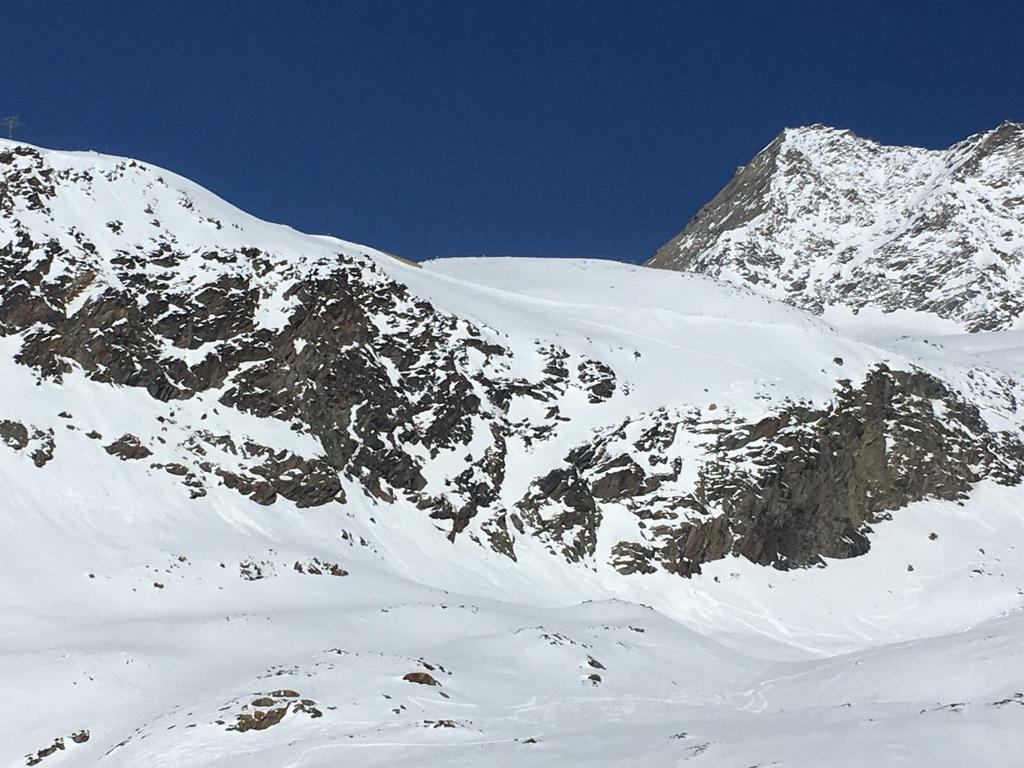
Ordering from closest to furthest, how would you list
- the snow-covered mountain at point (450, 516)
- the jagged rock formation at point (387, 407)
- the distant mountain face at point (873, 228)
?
the snow-covered mountain at point (450, 516) < the jagged rock formation at point (387, 407) < the distant mountain face at point (873, 228)

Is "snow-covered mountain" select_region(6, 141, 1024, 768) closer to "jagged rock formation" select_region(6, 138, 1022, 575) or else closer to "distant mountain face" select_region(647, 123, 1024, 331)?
"jagged rock formation" select_region(6, 138, 1022, 575)

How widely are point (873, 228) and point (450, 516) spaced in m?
100

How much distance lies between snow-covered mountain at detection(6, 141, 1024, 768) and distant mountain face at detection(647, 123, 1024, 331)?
165ft

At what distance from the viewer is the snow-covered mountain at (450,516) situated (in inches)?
835

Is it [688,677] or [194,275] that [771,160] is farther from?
[688,677]

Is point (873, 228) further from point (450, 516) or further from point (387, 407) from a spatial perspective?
point (450, 516)

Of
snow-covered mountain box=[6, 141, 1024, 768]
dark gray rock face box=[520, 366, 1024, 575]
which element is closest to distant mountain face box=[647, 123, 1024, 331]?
snow-covered mountain box=[6, 141, 1024, 768]

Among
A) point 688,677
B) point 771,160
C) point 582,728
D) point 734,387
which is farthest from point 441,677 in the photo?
point 771,160

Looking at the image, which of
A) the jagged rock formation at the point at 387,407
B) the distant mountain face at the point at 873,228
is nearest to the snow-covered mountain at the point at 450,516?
the jagged rock formation at the point at 387,407

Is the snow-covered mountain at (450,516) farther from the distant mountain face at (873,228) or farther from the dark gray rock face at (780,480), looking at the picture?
the distant mountain face at (873,228)

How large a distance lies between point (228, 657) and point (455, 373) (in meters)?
22.5

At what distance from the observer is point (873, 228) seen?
128375mm

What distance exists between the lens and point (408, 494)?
42.5 m

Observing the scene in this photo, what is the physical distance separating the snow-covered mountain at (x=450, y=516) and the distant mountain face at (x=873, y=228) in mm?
50218
